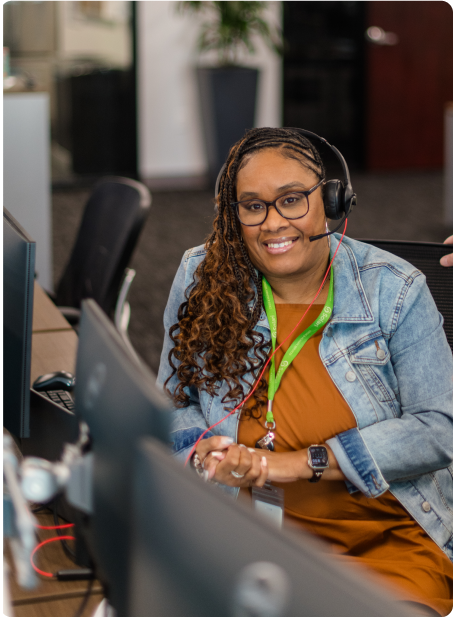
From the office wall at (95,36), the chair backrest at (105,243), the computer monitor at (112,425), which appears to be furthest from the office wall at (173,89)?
the computer monitor at (112,425)

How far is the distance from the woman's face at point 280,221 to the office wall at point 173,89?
5220mm

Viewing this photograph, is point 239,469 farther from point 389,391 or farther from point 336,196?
point 336,196

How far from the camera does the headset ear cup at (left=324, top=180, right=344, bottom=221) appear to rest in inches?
51.0

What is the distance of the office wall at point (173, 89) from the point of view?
6.18 meters

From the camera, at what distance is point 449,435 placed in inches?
45.3

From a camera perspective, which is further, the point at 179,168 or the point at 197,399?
the point at 179,168

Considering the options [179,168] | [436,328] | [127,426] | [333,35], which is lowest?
[179,168]

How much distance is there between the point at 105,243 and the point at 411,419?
1.26 m

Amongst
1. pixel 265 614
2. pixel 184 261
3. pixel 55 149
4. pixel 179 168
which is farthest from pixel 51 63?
pixel 265 614

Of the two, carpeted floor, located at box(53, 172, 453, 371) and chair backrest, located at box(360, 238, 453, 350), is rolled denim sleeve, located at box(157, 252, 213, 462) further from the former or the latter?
carpeted floor, located at box(53, 172, 453, 371)

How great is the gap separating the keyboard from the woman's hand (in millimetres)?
233

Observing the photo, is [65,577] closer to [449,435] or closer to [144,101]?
[449,435]

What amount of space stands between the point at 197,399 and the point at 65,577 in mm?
427

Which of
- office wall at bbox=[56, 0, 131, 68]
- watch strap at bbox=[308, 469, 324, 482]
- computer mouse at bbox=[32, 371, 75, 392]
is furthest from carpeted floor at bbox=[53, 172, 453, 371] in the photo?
watch strap at bbox=[308, 469, 324, 482]
